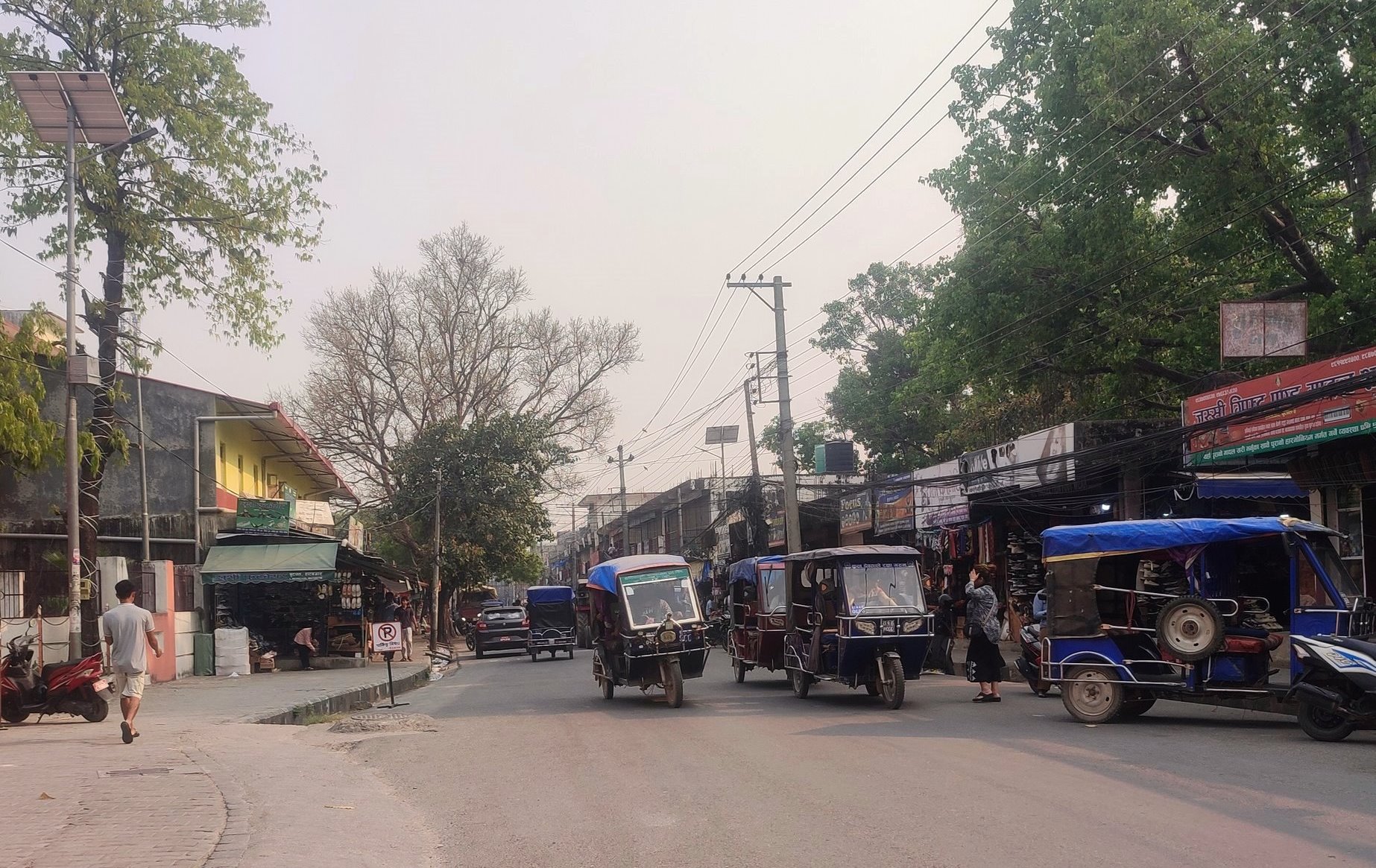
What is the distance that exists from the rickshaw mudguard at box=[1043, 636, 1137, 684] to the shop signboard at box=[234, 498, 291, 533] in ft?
73.0

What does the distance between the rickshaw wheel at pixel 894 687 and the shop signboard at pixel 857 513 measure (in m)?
21.9

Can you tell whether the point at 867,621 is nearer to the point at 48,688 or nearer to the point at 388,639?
the point at 388,639

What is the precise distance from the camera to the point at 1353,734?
1227 centimetres

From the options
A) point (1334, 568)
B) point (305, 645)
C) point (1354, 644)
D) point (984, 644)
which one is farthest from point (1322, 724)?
point (305, 645)

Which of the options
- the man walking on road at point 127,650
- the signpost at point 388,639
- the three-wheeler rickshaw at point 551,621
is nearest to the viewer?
the man walking on road at point 127,650

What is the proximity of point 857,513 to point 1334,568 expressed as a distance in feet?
91.0

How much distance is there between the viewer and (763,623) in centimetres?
2044

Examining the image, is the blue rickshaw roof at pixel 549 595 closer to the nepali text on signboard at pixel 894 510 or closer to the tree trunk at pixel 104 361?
the nepali text on signboard at pixel 894 510

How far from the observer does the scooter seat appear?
448 inches

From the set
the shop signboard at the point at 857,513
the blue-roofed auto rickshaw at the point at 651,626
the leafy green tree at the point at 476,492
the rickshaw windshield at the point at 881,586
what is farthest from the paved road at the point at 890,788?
the leafy green tree at the point at 476,492

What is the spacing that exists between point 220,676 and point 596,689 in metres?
10.7

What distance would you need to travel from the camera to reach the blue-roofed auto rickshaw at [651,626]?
17.4 m

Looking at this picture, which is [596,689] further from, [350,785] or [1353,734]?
[1353,734]

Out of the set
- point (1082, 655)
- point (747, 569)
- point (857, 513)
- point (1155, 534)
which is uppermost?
point (857, 513)
